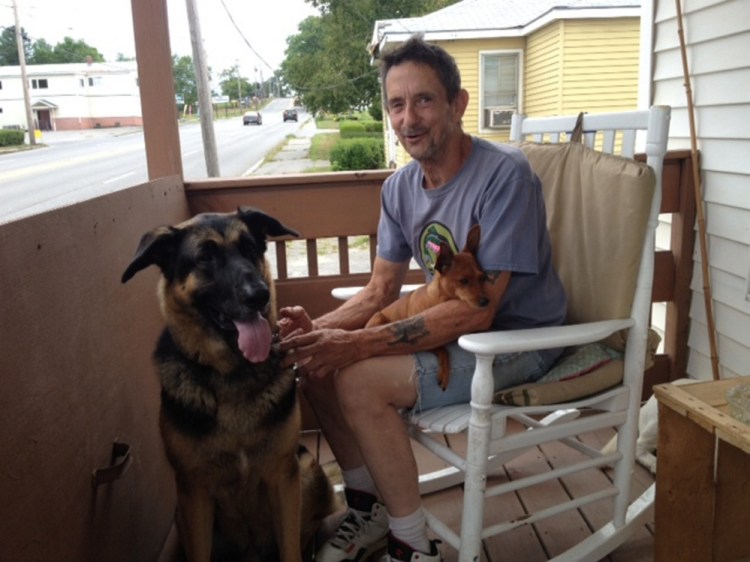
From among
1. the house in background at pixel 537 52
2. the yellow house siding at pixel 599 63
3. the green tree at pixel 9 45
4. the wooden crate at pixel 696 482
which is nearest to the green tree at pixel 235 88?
the house in background at pixel 537 52

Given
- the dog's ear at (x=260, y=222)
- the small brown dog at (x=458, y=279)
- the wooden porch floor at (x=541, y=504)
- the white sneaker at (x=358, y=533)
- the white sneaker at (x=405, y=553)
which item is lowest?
the wooden porch floor at (x=541, y=504)

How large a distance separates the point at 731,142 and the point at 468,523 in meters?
2.24

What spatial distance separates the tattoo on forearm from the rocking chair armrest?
171 millimetres

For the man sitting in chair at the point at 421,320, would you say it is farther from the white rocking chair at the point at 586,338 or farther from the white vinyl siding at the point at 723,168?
the white vinyl siding at the point at 723,168

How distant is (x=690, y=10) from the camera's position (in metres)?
3.13

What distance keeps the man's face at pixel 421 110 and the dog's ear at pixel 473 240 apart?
29 cm

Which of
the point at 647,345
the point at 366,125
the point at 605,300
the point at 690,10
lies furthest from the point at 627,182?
the point at 366,125

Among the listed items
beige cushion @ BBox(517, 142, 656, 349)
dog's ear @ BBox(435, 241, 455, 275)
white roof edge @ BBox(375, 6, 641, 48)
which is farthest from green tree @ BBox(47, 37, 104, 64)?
white roof edge @ BBox(375, 6, 641, 48)

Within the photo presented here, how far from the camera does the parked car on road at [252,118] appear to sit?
27.0 metres

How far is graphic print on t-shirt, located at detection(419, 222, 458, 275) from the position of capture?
1906 millimetres

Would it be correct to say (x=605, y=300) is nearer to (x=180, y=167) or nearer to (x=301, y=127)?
(x=180, y=167)

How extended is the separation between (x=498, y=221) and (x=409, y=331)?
1.30 ft

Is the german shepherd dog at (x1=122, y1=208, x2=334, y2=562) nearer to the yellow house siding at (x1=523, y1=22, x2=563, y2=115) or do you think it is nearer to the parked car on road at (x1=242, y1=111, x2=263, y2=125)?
the yellow house siding at (x1=523, y1=22, x2=563, y2=115)

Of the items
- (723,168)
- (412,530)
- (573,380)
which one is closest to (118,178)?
(412,530)
